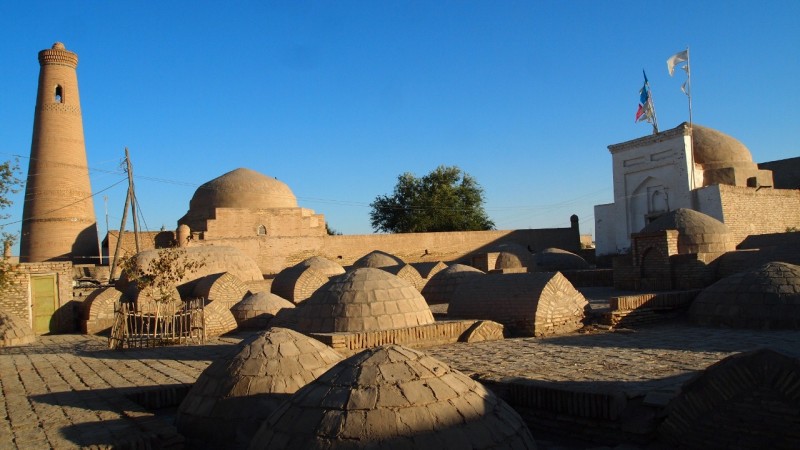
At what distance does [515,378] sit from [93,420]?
451 cm

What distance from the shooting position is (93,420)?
6.26 meters

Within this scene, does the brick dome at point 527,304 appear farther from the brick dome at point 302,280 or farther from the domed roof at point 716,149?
the domed roof at point 716,149

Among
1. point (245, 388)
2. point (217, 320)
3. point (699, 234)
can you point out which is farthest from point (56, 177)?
point (699, 234)

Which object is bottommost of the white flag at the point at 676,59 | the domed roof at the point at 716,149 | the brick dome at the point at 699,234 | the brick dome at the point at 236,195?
the brick dome at the point at 699,234

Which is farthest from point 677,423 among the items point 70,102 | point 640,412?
point 70,102

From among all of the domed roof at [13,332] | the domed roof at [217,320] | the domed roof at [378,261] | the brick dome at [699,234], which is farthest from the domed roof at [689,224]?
Result: the domed roof at [13,332]

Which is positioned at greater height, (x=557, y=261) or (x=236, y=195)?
(x=236, y=195)

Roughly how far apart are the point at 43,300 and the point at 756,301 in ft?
57.8

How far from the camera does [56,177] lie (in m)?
25.4

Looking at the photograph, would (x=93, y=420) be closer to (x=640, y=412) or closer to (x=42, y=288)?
(x=640, y=412)

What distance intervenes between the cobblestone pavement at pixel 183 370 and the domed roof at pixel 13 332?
1996mm

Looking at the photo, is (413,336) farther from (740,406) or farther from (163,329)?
(163,329)

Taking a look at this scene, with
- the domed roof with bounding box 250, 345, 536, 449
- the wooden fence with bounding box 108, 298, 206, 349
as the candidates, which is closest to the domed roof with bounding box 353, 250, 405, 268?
the wooden fence with bounding box 108, 298, 206, 349

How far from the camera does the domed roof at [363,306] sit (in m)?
9.86
